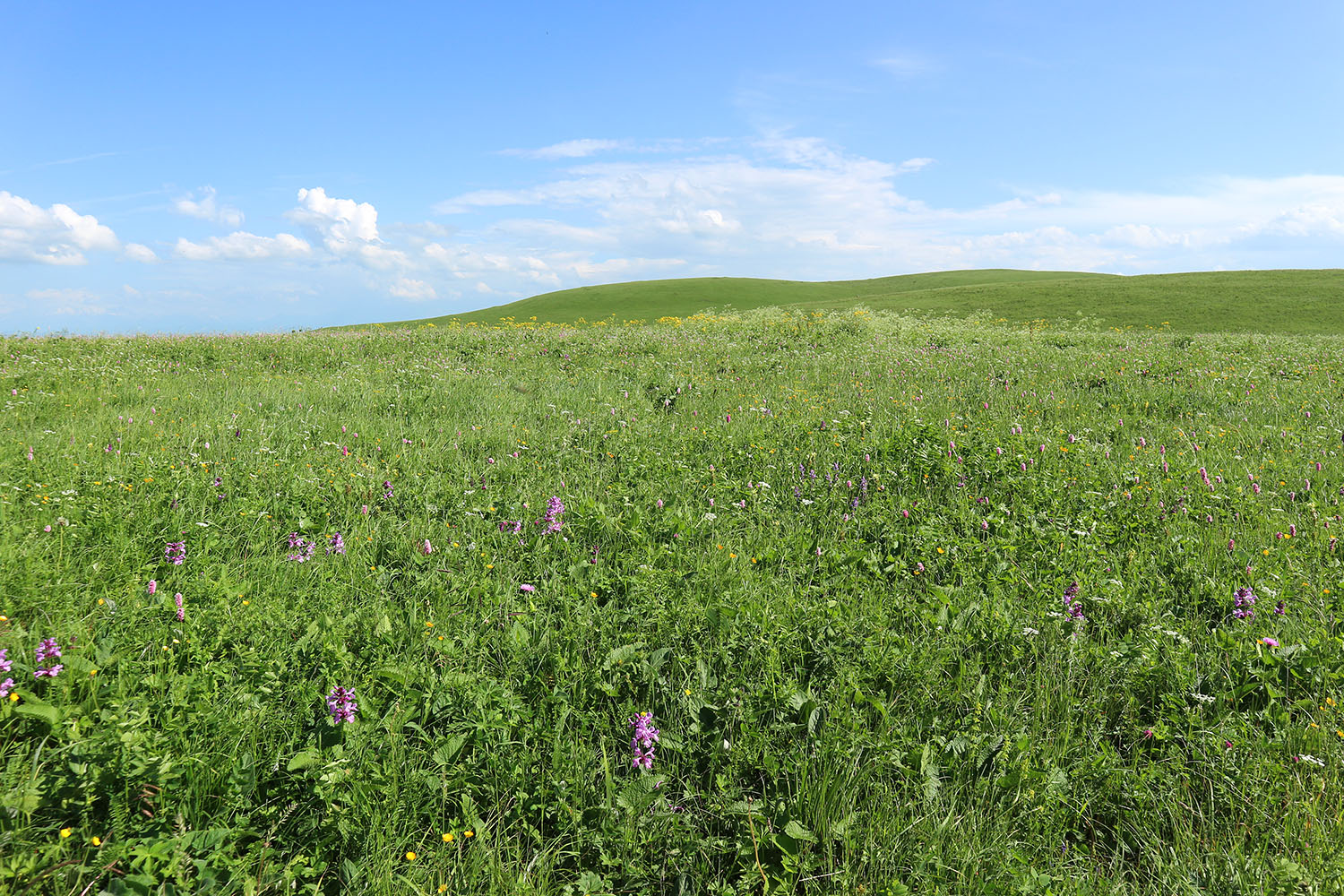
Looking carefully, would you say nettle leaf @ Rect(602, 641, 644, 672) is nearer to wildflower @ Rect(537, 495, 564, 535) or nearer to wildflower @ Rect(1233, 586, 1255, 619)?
wildflower @ Rect(537, 495, 564, 535)

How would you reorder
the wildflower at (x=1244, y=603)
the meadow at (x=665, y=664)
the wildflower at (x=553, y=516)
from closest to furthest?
the meadow at (x=665, y=664)
the wildflower at (x=1244, y=603)
the wildflower at (x=553, y=516)

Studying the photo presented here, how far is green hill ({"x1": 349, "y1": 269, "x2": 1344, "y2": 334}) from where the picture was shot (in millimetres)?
39094

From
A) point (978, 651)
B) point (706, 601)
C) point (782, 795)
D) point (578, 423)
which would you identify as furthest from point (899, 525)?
point (578, 423)

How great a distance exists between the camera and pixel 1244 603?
4004mm

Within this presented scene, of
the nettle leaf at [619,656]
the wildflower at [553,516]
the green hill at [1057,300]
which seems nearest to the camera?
the nettle leaf at [619,656]

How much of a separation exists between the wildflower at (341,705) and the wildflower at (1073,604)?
4.00 metres

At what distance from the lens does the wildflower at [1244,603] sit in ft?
12.7

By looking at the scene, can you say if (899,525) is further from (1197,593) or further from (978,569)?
(1197,593)

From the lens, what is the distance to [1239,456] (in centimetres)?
692

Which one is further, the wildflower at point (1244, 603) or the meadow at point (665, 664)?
the wildflower at point (1244, 603)

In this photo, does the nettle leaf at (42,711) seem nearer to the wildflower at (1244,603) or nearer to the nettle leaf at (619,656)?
the nettle leaf at (619,656)

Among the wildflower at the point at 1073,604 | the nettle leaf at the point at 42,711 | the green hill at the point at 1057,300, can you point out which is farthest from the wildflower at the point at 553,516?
the green hill at the point at 1057,300

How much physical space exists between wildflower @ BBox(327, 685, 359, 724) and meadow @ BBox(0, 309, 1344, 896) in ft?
0.08

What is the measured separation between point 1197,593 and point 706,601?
3311mm
